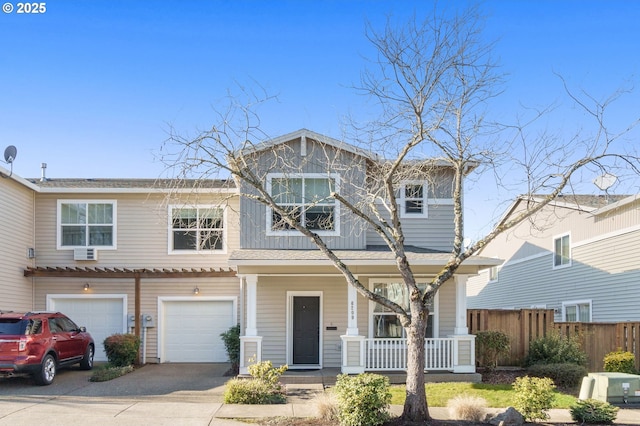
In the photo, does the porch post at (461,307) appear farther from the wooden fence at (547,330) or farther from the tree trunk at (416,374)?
the tree trunk at (416,374)

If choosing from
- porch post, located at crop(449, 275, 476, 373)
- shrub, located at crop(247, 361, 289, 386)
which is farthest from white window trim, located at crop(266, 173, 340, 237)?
shrub, located at crop(247, 361, 289, 386)

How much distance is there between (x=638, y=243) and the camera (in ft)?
57.7

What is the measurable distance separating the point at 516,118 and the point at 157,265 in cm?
1199

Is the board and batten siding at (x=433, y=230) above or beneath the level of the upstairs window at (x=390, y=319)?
above

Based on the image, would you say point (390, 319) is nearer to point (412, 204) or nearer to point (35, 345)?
point (412, 204)

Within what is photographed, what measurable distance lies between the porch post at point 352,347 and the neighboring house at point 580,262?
165 inches

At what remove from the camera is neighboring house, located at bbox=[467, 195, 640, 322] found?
18.0 meters

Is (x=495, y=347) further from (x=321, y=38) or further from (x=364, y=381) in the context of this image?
(x=321, y=38)

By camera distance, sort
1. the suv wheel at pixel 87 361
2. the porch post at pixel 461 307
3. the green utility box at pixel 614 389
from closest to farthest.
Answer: the green utility box at pixel 614 389, the porch post at pixel 461 307, the suv wheel at pixel 87 361

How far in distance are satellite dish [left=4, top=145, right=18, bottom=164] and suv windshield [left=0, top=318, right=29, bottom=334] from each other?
5.56 m

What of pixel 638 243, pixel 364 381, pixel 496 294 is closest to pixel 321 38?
pixel 364 381

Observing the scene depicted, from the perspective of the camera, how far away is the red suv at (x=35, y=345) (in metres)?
13.4

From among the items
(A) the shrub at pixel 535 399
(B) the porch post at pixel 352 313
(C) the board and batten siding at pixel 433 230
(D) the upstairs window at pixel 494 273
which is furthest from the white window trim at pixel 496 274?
(A) the shrub at pixel 535 399

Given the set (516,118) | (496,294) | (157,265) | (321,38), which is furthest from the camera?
(496,294)
